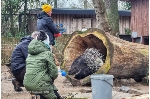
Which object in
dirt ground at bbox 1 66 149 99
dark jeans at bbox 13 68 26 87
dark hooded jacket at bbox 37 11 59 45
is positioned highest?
dark hooded jacket at bbox 37 11 59 45

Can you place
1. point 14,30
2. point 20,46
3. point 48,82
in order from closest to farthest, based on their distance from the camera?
point 48,82 → point 20,46 → point 14,30

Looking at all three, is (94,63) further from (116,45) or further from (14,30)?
(14,30)

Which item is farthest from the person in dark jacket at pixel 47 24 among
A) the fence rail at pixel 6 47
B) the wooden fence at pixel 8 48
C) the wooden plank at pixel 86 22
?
the wooden plank at pixel 86 22

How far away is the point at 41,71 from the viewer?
477 cm

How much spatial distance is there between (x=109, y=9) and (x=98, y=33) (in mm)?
7367

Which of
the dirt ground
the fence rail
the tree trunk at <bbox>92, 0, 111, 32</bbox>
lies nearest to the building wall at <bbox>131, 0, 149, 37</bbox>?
the tree trunk at <bbox>92, 0, 111, 32</bbox>

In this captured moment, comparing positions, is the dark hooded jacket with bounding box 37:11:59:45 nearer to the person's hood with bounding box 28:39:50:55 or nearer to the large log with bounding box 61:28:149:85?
the large log with bounding box 61:28:149:85

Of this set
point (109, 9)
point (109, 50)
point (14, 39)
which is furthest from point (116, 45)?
point (14, 39)

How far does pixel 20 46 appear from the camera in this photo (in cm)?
620

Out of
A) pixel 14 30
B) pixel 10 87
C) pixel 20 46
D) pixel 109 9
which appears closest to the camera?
pixel 20 46

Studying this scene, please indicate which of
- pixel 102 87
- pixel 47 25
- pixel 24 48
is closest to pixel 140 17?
pixel 47 25

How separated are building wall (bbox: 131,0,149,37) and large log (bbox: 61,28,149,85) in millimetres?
7370

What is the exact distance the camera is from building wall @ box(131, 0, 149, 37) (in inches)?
625

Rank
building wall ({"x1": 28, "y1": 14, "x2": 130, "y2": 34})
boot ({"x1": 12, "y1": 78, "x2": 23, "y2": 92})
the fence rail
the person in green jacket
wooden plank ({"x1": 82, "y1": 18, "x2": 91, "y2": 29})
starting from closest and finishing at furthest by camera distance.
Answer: the person in green jacket < boot ({"x1": 12, "y1": 78, "x2": 23, "y2": 92}) < the fence rail < building wall ({"x1": 28, "y1": 14, "x2": 130, "y2": 34}) < wooden plank ({"x1": 82, "y1": 18, "x2": 91, "y2": 29})
